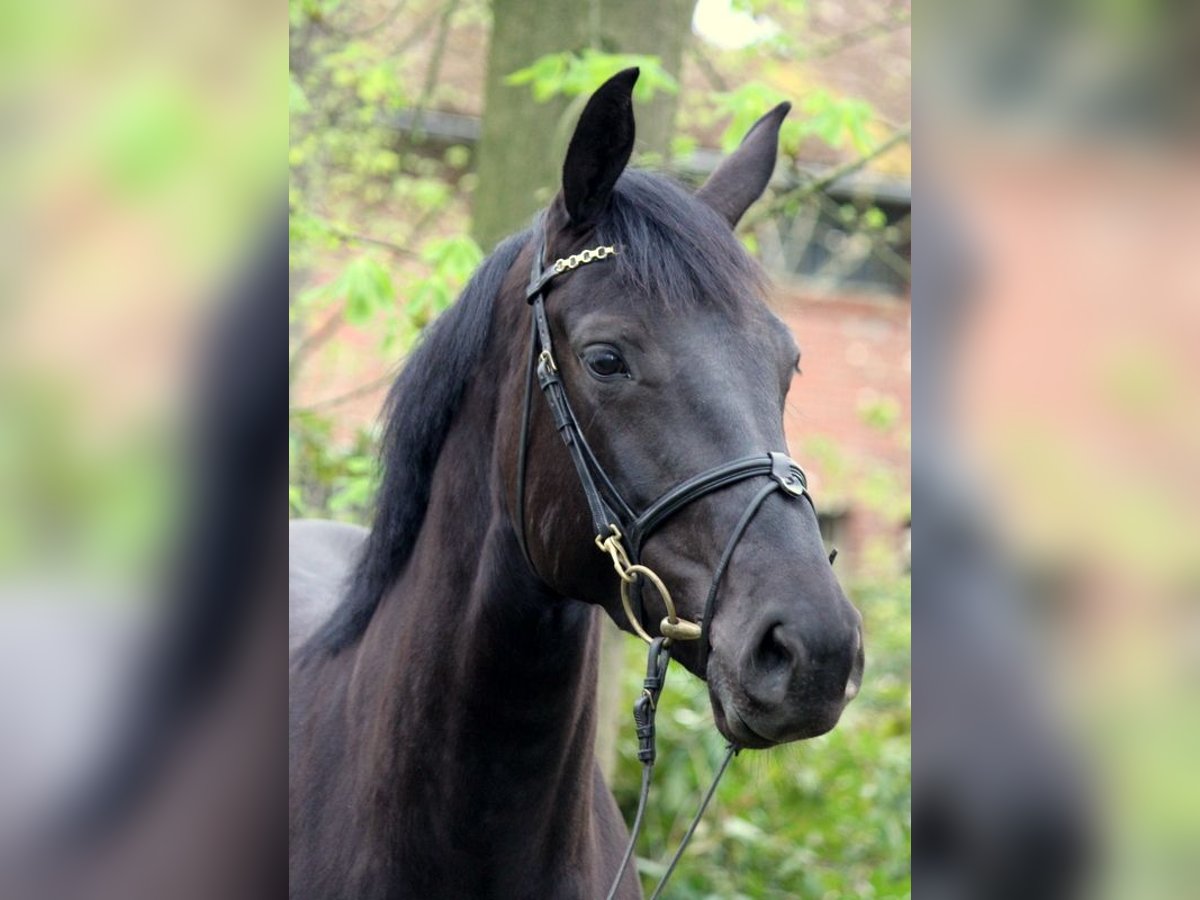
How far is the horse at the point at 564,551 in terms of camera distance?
6.30 feet

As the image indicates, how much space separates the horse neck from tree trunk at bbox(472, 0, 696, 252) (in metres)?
2.55

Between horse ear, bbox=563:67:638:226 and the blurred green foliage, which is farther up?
horse ear, bbox=563:67:638:226

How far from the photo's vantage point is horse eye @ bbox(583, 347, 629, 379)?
2.14m

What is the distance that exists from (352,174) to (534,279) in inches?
273

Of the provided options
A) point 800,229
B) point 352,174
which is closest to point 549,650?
point 352,174

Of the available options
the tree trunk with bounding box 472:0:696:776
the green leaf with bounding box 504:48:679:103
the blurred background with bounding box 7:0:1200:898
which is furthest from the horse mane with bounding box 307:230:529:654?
the tree trunk with bounding box 472:0:696:776

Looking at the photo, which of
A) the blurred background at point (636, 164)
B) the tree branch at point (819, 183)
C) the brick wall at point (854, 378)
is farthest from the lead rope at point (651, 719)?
the brick wall at point (854, 378)

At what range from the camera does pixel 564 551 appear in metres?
2.21

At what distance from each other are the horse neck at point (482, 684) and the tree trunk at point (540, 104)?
100 inches

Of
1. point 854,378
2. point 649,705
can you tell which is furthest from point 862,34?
point 854,378

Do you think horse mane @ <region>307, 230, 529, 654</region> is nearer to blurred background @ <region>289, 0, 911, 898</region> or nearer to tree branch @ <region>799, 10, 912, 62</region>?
blurred background @ <region>289, 0, 911, 898</region>

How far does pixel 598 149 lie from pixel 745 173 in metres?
0.47
